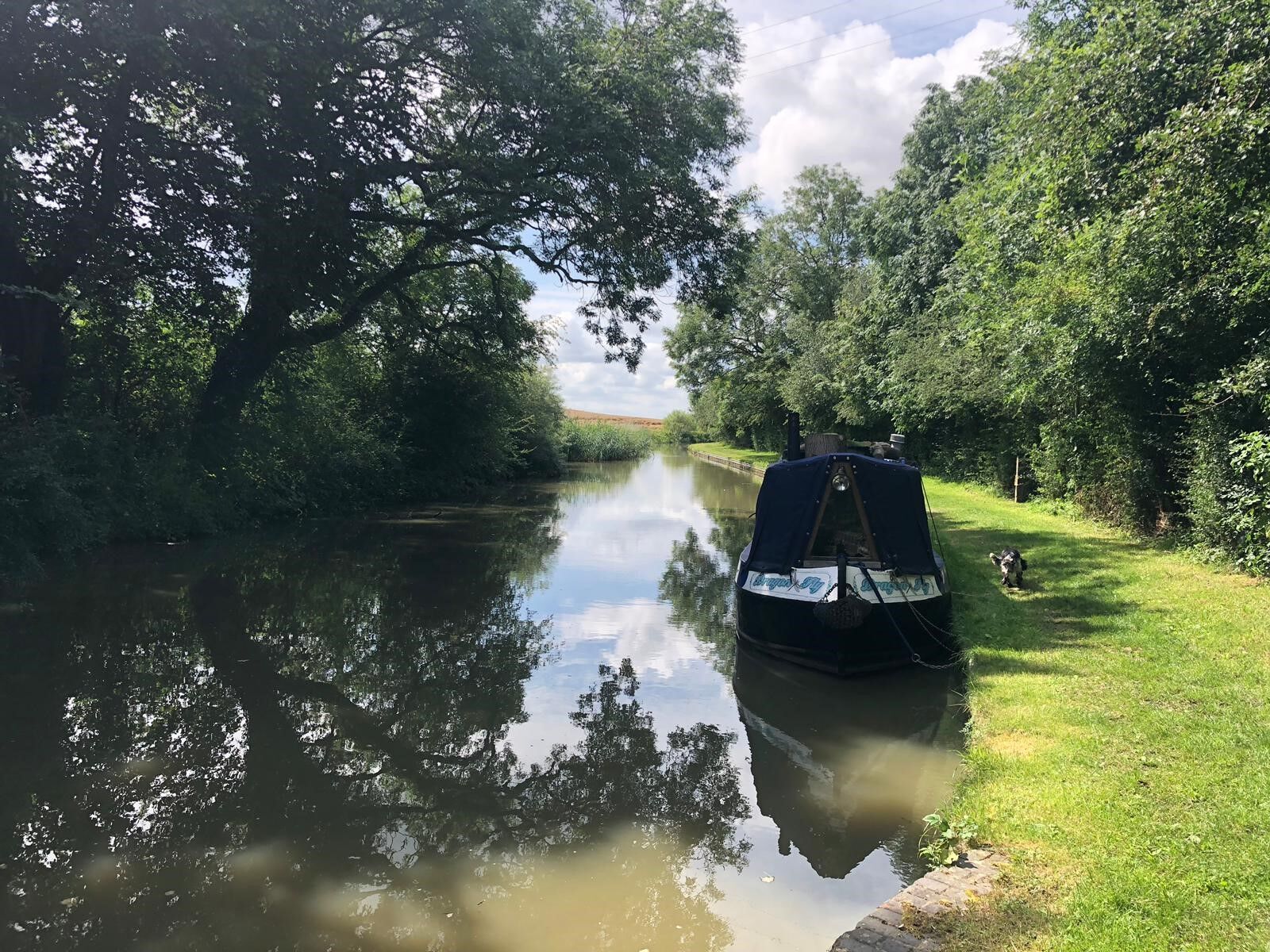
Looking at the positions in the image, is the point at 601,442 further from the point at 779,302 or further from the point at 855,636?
the point at 855,636

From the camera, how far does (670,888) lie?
13.9 ft

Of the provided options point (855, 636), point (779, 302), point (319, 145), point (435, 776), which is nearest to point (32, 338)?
point (319, 145)

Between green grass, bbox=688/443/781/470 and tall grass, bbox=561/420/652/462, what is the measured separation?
6.17 metres

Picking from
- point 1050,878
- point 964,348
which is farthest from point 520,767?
point 964,348

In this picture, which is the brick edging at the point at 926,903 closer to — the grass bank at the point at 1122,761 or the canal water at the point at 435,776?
the grass bank at the point at 1122,761

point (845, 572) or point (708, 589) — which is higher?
point (845, 572)

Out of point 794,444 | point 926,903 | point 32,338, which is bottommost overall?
point 926,903

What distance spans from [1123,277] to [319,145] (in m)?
12.2

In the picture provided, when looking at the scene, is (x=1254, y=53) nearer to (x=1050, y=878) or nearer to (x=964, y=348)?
(x=1050, y=878)

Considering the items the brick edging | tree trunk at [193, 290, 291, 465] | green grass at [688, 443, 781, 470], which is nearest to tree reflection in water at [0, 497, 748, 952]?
the brick edging

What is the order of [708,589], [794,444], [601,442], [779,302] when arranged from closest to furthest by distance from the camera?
[794,444] → [708,589] → [779,302] → [601,442]

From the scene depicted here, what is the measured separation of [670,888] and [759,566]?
4.53m

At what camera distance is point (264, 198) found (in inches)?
485

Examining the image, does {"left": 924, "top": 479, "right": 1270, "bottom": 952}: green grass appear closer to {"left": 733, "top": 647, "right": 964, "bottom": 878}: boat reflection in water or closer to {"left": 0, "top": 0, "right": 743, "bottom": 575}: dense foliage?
{"left": 733, "top": 647, "right": 964, "bottom": 878}: boat reflection in water
